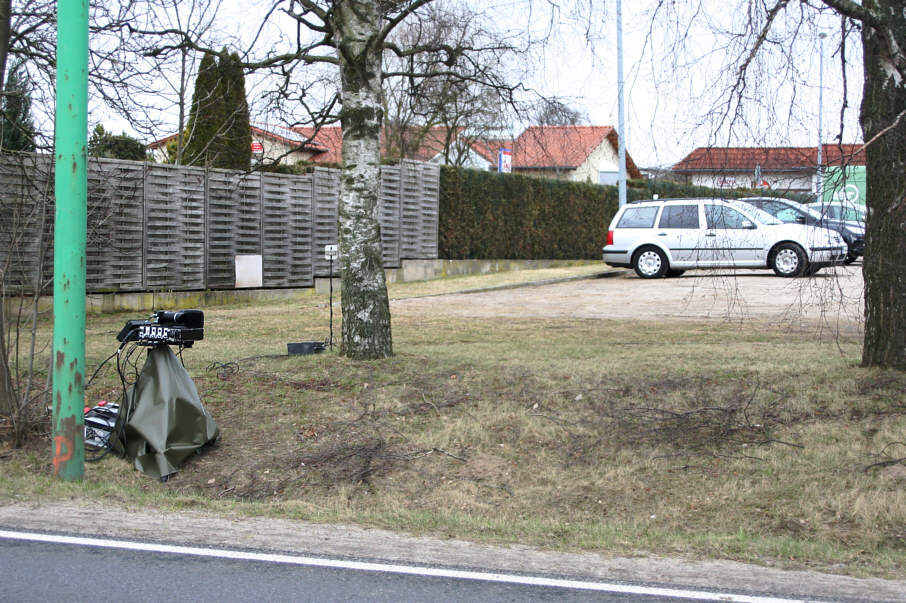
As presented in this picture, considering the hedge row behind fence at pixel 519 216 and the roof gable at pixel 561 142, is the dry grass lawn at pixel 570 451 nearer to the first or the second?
the roof gable at pixel 561 142

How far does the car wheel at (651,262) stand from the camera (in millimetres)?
20656

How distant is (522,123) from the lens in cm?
1138

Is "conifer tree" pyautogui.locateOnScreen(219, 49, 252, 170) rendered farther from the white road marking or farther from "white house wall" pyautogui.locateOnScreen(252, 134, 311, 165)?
the white road marking

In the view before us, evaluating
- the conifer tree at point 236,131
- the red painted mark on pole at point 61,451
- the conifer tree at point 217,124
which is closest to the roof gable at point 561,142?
the conifer tree at point 236,131

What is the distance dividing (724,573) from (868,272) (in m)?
4.51

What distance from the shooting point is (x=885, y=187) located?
8109 millimetres

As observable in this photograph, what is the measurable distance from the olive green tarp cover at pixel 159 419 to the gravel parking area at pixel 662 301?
7254 millimetres

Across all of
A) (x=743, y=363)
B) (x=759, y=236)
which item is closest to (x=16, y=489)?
(x=743, y=363)

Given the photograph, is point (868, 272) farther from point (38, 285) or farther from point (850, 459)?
point (38, 285)

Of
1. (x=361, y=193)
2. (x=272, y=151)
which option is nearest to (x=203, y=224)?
(x=272, y=151)

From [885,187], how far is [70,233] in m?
7.08

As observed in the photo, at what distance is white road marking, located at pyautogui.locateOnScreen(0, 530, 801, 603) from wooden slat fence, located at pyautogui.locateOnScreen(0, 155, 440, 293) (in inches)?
302

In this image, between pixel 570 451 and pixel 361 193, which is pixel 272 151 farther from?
pixel 570 451

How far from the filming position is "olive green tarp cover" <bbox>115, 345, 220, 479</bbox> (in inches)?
301
